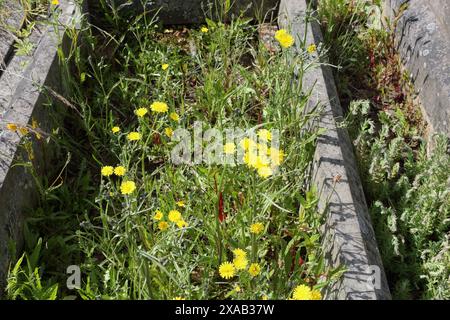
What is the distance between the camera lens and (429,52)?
362cm

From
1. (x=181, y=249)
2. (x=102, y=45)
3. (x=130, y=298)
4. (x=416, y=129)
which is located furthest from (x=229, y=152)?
(x=102, y=45)

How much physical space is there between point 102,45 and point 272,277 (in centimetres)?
199

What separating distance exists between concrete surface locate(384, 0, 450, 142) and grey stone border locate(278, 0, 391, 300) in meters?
0.57

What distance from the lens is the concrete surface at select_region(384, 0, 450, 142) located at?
3436mm

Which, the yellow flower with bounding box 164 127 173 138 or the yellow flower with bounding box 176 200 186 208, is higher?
the yellow flower with bounding box 164 127 173 138

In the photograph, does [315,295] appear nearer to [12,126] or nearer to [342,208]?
[342,208]

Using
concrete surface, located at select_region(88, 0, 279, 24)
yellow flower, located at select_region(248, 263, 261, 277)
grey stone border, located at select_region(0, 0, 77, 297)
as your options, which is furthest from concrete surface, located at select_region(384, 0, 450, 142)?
grey stone border, located at select_region(0, 0, 77, 297)

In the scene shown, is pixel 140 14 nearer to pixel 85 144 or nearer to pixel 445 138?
pixel 85 144

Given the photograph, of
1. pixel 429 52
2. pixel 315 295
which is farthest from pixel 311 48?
pixel 315 295

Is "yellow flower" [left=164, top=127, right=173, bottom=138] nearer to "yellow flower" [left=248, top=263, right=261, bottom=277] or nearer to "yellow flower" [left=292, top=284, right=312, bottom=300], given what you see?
"yellow flower" [left=248, top=263, right=261, bottom=277]

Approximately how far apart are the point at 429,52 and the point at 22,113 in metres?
2.25

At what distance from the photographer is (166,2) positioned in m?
4.23

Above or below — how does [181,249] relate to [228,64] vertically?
below
